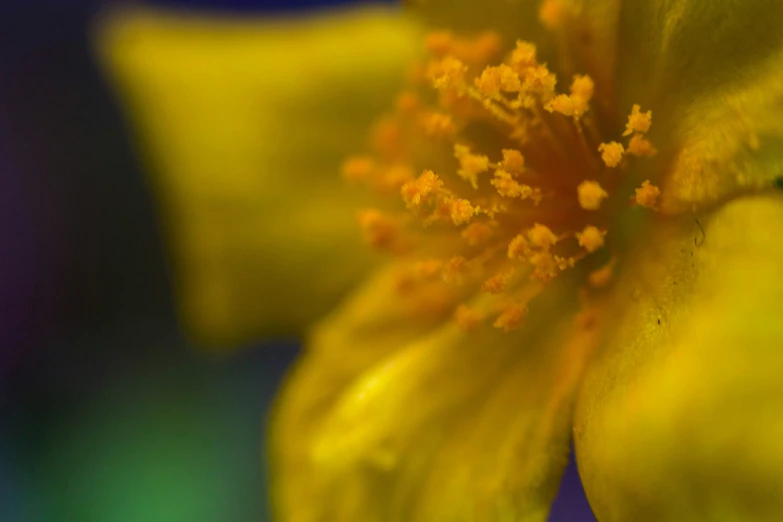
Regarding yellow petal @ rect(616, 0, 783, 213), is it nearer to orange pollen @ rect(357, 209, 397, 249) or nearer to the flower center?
the flower center

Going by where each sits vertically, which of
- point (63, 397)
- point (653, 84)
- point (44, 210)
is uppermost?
point (653, 84)

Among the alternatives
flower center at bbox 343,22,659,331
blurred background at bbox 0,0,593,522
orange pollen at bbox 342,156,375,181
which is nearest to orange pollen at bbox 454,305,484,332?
flower center at bbox 343,22,659,331

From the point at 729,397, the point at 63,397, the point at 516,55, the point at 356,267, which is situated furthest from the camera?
the point at 63,397

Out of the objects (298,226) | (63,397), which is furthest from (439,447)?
(63,397)

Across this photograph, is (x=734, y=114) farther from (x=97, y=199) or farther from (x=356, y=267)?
(x=97, y=199)

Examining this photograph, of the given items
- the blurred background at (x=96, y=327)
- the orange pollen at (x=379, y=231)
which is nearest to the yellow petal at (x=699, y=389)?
the orange pollen at (x=379, y=231)

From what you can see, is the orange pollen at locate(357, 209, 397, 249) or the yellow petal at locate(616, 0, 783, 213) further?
the orange pollen at locate(357, 209, 397, 249)

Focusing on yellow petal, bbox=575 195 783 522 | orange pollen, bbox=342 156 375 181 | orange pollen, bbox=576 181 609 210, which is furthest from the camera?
orange pollen, bbox=342 156 375 181
